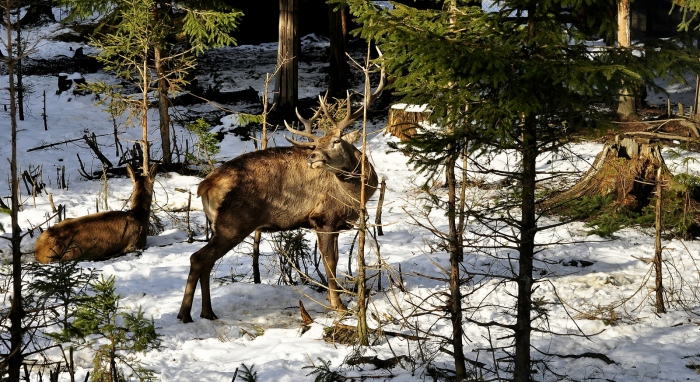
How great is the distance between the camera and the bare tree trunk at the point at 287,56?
2080 centimetres

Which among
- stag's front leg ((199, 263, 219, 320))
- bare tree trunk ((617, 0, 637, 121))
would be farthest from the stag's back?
bare tree trunk ((617, 0, 637, 121))

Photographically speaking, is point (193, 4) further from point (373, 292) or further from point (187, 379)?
point (187, 379)

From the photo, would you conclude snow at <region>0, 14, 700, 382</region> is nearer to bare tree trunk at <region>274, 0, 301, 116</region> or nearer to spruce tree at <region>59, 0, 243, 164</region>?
spruce tree at <region>59, 0, 243, 164</region>

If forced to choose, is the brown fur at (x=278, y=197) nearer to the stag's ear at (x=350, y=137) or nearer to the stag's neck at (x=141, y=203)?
the stag's ear at (x=350, y=137)

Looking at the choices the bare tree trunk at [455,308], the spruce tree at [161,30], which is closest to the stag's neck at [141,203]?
the spruce tree at [161,30]

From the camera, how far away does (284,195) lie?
30.2 feet

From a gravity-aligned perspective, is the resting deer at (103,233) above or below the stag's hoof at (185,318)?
above

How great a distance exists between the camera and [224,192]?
28.9ft

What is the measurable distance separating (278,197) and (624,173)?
5.89m

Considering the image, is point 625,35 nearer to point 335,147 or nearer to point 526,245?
point 335,147

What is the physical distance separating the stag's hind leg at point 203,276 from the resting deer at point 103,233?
2.85 metres

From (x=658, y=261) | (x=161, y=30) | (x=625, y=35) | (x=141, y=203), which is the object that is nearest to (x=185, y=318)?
(x=141, y=203)

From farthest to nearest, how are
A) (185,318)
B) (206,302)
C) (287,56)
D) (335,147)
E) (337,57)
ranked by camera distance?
(337,57)
(287,56)
(335,147)
(206,302)
(185,318)

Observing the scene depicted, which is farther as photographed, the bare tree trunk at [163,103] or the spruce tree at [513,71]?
the bare tree trunk at [163,103]
